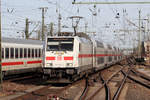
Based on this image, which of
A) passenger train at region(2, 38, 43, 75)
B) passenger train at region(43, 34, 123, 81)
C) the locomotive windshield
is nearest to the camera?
passenger train at region(43, 34, 123, 81)

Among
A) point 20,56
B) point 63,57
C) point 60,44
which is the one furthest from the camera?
point 20,56

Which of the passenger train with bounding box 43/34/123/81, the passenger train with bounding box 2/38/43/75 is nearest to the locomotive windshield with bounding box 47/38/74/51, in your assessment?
the passenger train with bounding box 43/34/123/81

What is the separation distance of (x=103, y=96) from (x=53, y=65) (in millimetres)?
4709

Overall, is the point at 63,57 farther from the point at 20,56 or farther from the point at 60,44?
the point at 20,56

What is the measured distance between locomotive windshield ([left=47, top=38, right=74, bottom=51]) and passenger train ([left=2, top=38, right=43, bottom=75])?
12.9ft

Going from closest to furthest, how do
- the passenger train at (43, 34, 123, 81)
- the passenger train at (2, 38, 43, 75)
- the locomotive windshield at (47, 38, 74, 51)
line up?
the passenger train at (43, 34, 123, 81) → the locomotive windshield at (47, 38, 74, 51) → the passenger train at (2, 38, 43, 75)

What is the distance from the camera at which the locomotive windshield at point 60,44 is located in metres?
17.5

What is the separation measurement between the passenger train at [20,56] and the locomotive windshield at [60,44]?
3.94 m

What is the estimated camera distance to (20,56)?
71.8 feet

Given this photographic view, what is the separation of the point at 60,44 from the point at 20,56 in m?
5.50

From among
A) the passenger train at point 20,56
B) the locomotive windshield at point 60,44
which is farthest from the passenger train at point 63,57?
the passenger train at point 20,56

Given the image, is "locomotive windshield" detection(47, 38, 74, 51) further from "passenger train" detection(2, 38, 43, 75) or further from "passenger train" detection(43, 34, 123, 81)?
"passenger train" detection(2, 38, 43, 75)

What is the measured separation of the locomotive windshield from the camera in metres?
17.5

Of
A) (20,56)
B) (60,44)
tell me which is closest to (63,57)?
(60,44)
